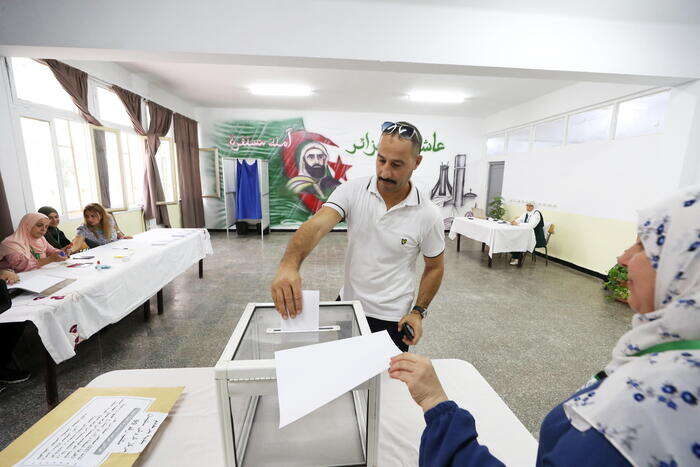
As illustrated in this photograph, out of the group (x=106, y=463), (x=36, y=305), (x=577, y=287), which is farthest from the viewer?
(x=577, y=287)

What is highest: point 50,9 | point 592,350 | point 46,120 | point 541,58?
point 50,9

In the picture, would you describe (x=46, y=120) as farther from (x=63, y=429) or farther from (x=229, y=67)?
(x=63, y=429)

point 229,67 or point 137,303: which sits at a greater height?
point 229,67

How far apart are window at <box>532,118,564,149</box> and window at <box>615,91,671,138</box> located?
974 mm

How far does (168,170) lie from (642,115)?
792cm

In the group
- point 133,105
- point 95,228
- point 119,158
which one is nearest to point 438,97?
point 133,105

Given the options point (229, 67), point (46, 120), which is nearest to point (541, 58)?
point (229, 67)

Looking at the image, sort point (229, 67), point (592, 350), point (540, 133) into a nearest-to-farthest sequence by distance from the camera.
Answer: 1. point (592, 350)
2. point (229, 67)
3. point (540, 133)

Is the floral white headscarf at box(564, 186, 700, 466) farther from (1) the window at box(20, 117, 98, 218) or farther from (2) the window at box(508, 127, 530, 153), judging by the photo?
(2) the window at box(508, 127, 530, 153)

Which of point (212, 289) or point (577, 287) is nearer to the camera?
point (212, 289)

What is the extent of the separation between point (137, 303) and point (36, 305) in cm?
76

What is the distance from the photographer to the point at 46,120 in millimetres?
3383

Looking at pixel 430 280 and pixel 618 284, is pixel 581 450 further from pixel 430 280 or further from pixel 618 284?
pixel 618 284

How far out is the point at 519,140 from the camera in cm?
641
